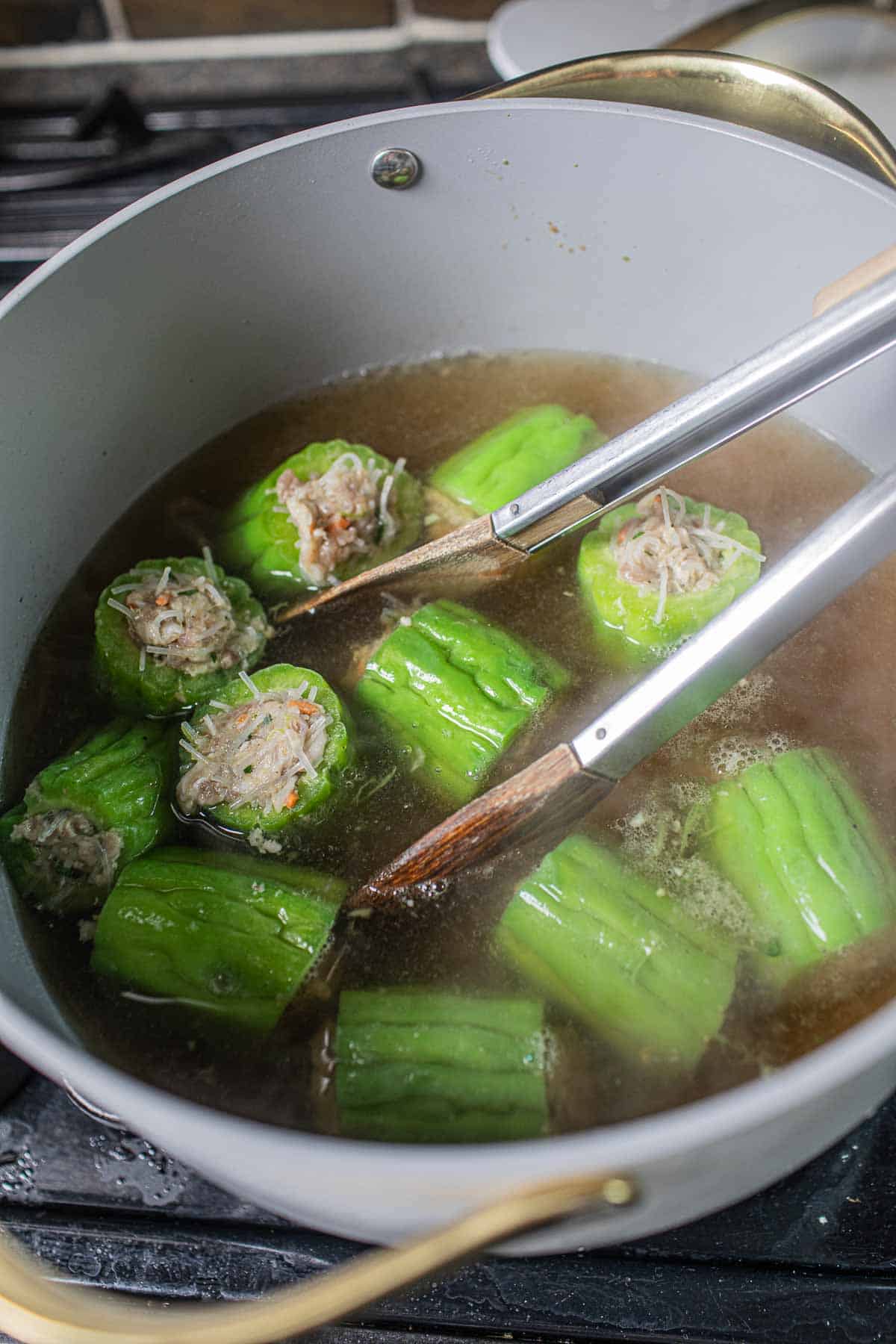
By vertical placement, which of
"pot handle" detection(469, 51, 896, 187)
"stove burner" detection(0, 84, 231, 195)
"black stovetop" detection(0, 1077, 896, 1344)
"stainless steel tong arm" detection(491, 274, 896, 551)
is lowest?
Result: "black stovetop" detection(0, 1077, 896, 1344)

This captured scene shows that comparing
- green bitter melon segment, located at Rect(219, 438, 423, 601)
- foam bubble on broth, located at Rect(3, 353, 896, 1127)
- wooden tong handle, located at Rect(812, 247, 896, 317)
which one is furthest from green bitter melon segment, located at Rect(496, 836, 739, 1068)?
wooden tong handle, located at Rect(812, 247, 896, 317)

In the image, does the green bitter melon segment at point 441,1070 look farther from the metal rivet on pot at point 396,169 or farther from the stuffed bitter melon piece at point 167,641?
the metal rivet on pot at point 396,169

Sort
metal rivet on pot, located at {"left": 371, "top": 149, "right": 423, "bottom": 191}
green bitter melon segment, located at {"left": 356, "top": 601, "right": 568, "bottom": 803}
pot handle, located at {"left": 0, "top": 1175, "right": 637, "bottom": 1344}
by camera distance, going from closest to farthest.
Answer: pot handle, located at {"left": 0, "top": 1175, "right": 637, "bottom": 1344}
green bitter melon segment, located at {"left": 356, "top": 601, "right": 568, "bottom": 803}
metal rivet on pot, located at {"left": 371, "top": 149, "right": 423, "bottom": 191}

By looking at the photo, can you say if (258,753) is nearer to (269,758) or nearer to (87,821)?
(269,758)

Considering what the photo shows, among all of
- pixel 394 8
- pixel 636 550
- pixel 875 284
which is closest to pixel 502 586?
pixel 636 550

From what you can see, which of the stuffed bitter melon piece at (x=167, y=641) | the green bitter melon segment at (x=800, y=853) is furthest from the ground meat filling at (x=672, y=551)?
the stuffed bitter melon piece at (x=167, y=641)

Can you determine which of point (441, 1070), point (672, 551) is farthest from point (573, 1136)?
point (672, 551)

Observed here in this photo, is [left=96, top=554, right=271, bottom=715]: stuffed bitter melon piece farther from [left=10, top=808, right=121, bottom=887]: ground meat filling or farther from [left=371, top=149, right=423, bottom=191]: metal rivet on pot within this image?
[left=371, top=149, right=423, bottom=191]: metal rivet on pot

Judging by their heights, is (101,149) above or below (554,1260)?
above
